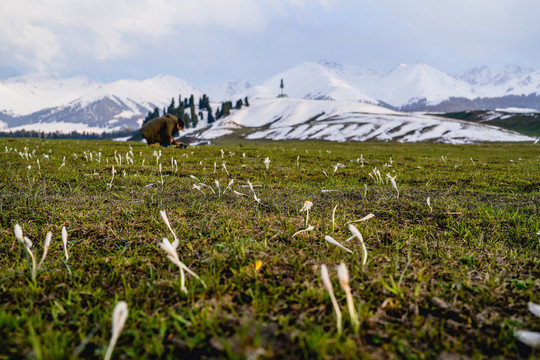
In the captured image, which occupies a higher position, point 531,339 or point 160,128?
Result: point 160,128

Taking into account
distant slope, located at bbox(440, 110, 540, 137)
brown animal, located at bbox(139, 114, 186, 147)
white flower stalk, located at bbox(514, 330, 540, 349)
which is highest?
distant slope, located at bbox(440, 110, 540, 137)

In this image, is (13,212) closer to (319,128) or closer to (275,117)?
(319,128)

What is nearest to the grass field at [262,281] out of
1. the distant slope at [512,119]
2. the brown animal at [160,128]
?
the brown animal at [160,128]

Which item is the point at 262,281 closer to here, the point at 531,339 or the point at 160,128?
the point at 531,339

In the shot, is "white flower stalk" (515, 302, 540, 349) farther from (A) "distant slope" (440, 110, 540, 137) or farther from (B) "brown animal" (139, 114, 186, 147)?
(A) "distant slope" (440, 110, 540, 137)

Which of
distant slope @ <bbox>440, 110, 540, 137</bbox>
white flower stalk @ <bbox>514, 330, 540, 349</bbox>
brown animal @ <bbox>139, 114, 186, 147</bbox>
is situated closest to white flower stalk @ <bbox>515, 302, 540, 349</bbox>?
white flower stalk @ <bbox>514, 330, 540, 349</bbox>

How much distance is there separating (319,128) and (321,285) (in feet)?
415

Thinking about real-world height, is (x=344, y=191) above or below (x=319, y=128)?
below

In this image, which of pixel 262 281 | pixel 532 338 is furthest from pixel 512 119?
pixel 262 281

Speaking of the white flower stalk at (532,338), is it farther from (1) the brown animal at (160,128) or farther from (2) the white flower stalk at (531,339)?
(1) the brown animal at (160,128)

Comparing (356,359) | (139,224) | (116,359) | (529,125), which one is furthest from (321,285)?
(529,125)

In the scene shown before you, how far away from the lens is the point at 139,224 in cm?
375

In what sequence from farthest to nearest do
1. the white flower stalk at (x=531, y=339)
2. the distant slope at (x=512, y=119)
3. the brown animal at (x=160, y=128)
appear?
the distant slope at (x=512, y=119), the brown animal at (x=160, y=128), the white flower stalk at (x=531, y=339)

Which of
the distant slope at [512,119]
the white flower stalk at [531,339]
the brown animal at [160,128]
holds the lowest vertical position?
the white flower stalk at [531,339]
